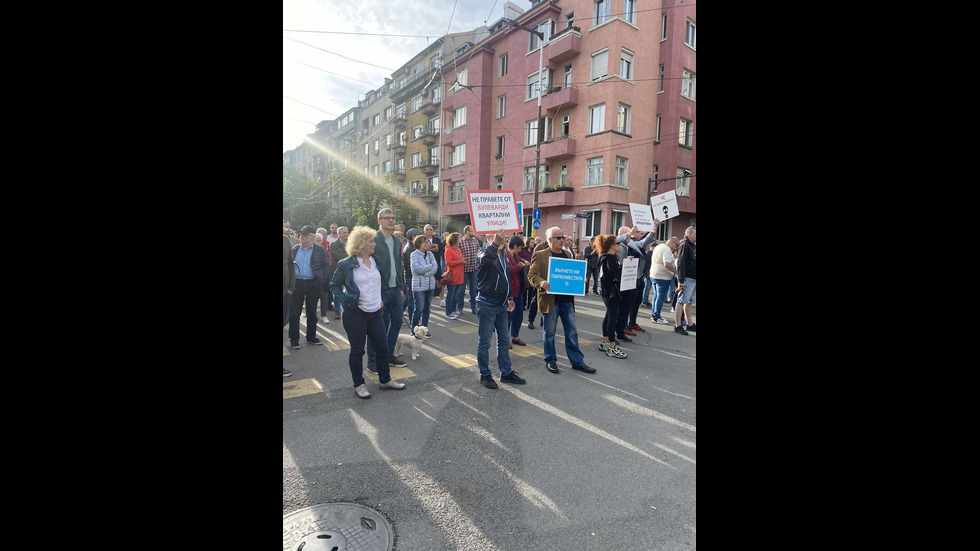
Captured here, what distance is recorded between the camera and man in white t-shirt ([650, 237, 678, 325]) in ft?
28.3

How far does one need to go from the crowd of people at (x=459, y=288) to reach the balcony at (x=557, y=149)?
47.3 feet

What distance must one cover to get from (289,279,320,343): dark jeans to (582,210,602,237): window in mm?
16905

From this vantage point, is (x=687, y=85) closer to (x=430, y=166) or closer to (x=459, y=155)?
(x=459, y=155)

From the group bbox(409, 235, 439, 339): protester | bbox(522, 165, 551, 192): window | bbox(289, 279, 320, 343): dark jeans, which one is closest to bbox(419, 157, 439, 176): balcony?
bbox(522, 165, 551, 192): window

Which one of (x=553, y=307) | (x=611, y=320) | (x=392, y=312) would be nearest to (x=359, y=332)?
(x=392, y=312)

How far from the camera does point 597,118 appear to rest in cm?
2152

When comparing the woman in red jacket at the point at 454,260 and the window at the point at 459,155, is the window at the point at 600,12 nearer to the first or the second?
the window at the point at 459,155

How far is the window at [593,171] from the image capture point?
2158 centimetres

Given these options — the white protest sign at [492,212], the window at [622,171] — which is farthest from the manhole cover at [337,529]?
the window at [622,171]

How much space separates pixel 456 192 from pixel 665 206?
924 inches
